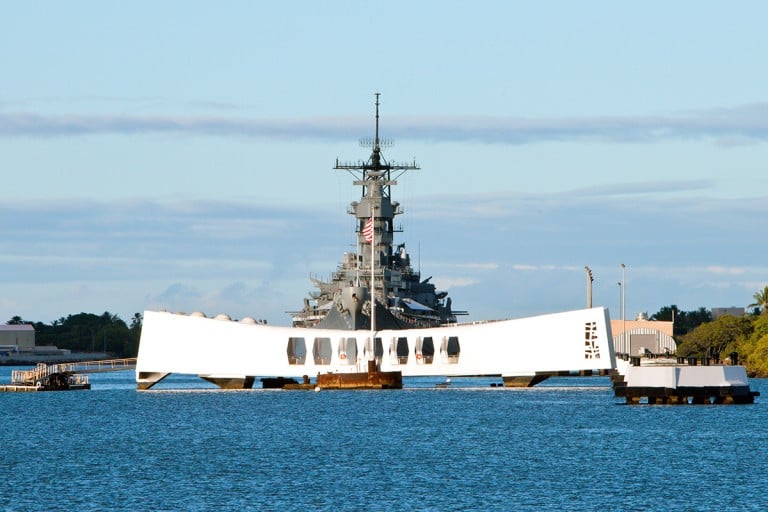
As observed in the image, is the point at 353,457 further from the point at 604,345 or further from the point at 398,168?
the point at 398,168

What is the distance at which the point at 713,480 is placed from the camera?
175 feet

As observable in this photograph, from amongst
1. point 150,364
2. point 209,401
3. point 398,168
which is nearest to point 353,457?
point 209,401

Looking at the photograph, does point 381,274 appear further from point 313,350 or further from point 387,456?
point 387,456

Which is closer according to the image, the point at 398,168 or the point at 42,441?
the point at 42,441

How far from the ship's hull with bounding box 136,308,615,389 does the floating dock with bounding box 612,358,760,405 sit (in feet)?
48.2

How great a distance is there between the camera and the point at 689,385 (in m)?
88.8

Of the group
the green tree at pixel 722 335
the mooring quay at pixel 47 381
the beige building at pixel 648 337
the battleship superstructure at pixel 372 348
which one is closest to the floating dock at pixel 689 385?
the battleship superstructure at pixel 372 348

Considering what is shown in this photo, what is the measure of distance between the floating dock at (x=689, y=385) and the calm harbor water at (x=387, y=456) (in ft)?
Result: 3.33

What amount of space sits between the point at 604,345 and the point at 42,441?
42.0 m

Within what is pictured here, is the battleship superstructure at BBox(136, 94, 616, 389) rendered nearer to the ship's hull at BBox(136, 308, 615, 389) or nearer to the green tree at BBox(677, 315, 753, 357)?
the ship's hull at BBox(136, 308, 615, 389)

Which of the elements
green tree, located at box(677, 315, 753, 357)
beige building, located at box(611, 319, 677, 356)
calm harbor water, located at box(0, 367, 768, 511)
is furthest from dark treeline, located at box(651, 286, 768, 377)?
calm harbor water, located at box(0, 367, 768, 511)

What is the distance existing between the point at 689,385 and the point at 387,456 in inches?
1214

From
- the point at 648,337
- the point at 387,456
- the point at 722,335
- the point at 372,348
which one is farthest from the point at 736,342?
the point at 387,456

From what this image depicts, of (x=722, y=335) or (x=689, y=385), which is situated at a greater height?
(x=722, y=335)
